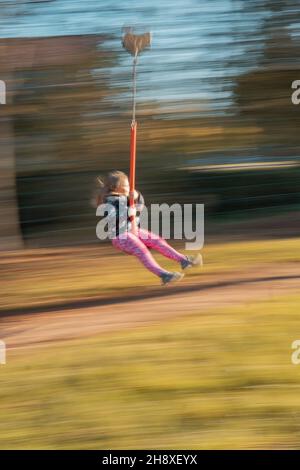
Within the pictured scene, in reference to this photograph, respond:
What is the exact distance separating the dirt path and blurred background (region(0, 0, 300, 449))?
0.10 ft

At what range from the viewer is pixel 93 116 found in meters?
11.0

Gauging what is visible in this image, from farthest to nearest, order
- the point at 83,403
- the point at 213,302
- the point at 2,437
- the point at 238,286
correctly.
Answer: the point at 238,286, the point at 213,302, the point at 83,403, the point at 2,437

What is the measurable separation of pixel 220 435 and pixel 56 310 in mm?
3433

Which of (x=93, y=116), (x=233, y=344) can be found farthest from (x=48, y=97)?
(x=233, y=344)

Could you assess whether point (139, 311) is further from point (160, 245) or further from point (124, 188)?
point (124, 188)

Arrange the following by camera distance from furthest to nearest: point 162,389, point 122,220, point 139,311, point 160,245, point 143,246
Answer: point 160,245 → point 143,246 → point 122,220 → point 139,311 → point 162,389

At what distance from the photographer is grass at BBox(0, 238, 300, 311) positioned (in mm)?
7837

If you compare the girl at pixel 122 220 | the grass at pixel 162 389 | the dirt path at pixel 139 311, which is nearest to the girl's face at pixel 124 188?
the girl at pixel 122 220

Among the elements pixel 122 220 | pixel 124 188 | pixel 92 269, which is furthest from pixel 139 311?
pixel 92 269

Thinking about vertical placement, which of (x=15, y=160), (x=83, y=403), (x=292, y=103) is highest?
(x=292, y=103)

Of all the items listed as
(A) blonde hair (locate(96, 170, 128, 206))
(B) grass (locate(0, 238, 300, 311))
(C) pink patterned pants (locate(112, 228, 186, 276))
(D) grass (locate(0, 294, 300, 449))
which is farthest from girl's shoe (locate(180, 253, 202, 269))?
(D) grass (locate(0, 294, 300, 449))

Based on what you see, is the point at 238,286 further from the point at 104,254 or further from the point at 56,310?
the point at 104,254

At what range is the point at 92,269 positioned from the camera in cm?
949

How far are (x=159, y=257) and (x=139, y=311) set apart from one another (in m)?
3.69
